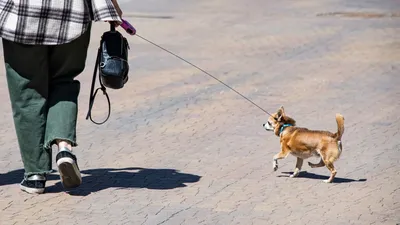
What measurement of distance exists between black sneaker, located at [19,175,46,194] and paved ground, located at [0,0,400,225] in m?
0.06

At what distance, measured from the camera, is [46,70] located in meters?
6.91

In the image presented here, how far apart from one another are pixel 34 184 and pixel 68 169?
45cm

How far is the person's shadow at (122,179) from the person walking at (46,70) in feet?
1.11

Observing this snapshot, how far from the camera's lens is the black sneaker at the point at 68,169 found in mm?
6691

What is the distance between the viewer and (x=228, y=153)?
8422 mm

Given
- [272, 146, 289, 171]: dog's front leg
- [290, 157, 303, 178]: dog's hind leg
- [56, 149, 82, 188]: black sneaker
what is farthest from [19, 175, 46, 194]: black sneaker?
[290, 157, 303, 178]: dog's hind leg

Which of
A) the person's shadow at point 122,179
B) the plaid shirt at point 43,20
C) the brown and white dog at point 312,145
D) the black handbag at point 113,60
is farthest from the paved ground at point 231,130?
the plaid shirt at point 43,20

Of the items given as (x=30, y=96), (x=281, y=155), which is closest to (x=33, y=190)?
(x=30, y=96)

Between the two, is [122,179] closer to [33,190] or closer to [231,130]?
[33,190]

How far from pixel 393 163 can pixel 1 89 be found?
4682 millimetres

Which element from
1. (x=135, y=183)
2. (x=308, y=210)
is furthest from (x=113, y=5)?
(x=308, y=210)

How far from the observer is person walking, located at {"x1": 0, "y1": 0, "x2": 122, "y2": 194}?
6660 millimetres

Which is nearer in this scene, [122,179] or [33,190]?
[33,190]

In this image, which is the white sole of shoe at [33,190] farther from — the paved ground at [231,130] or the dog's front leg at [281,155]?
the dog's front leg at [281,155]
